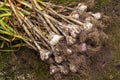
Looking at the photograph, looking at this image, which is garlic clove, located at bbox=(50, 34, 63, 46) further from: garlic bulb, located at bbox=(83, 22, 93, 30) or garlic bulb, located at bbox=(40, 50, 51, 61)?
garlic bulb, located at bbox=(83, 22, 93, 30)

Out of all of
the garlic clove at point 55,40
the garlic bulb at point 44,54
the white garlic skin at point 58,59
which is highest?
the garlic clove at point 55,40

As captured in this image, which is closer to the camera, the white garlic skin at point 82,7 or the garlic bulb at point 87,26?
the garlic bulb at point 87,26

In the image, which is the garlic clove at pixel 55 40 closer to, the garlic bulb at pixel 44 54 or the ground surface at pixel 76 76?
the garlic bulb at pixel 44 54

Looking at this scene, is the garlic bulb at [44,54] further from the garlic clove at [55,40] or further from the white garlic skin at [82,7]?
the white garlic skin at [82,7]

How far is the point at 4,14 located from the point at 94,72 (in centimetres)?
90

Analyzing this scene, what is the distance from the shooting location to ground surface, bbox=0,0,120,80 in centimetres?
323

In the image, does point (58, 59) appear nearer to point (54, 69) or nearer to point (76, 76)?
point (54, 69)

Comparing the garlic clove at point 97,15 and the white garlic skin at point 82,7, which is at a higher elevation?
the white garlic skin at point 82,7

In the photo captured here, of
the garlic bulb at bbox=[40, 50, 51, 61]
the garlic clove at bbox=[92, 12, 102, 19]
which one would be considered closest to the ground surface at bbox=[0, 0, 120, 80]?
the garlic clove at bbox=[92, 12, 102, 19]

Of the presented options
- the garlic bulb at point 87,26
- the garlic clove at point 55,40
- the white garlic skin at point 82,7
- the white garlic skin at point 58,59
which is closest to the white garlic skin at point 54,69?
the white garlic skin at point 58,59

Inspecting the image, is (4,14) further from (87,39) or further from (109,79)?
(109,79)

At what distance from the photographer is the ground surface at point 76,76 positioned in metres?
3.23

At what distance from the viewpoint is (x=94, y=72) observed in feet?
10.6

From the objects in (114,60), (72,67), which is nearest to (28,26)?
(72,67)
